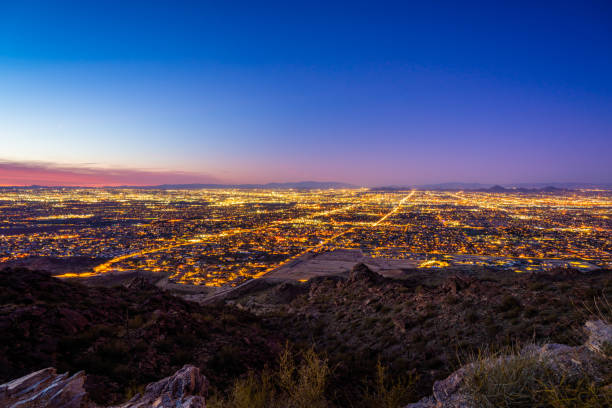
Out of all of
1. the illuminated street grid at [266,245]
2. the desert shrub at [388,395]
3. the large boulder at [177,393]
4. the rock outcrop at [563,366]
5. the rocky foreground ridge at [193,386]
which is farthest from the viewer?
the illuminated street grid at [266,245]

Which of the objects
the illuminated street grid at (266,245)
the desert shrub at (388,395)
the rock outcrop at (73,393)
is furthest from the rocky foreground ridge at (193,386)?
the illuminated street grid at (266,245)

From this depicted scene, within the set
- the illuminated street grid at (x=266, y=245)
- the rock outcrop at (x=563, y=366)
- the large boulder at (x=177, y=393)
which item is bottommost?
the illuminated street grid at (x=266, y=245)

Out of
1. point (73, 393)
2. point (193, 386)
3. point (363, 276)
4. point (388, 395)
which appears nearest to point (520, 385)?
point (388, 395)

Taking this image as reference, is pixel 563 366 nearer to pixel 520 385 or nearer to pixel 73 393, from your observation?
pixel 520 385

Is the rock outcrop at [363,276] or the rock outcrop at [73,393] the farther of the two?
the rock outcrop at [363,276]

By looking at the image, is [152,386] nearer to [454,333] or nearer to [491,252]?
[454,333]

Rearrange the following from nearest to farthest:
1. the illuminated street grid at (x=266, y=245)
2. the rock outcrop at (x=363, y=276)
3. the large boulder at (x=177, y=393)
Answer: the large boulder at (x=177, y=393), the rock outcrop at (x=363, y=276), the illuminated street grid at (x=266, y=245)

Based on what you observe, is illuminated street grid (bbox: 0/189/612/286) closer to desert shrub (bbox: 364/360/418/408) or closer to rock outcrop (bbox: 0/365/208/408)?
rock outcrop (bbox: 0/365/208/408)

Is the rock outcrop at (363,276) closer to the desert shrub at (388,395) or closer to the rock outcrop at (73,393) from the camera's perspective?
the desert shrub at (388,395)
